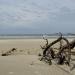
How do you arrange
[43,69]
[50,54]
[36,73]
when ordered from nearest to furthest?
1. [36,73]
2. [43,69]
3. [50,54]

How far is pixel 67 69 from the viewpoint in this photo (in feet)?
38.4

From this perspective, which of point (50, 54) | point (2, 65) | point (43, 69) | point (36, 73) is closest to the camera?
point (36, 73)

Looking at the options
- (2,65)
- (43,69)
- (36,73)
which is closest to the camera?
(36,73)

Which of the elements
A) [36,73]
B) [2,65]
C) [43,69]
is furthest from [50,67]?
[2,65]

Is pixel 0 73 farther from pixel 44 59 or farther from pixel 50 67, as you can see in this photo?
pixel 44 59

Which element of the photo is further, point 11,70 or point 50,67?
point 50,67

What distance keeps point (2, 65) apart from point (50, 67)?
237 centimetres

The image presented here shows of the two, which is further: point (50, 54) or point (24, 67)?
point (50, 54)

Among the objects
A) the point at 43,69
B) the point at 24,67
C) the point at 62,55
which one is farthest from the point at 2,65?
the point at 62,55

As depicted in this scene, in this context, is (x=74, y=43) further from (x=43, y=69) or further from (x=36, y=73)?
(x=36, y=73)

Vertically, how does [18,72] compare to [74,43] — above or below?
below

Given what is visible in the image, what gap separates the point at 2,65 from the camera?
12602mm

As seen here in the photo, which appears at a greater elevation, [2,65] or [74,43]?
[74,43]

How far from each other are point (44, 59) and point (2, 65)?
111 inches
